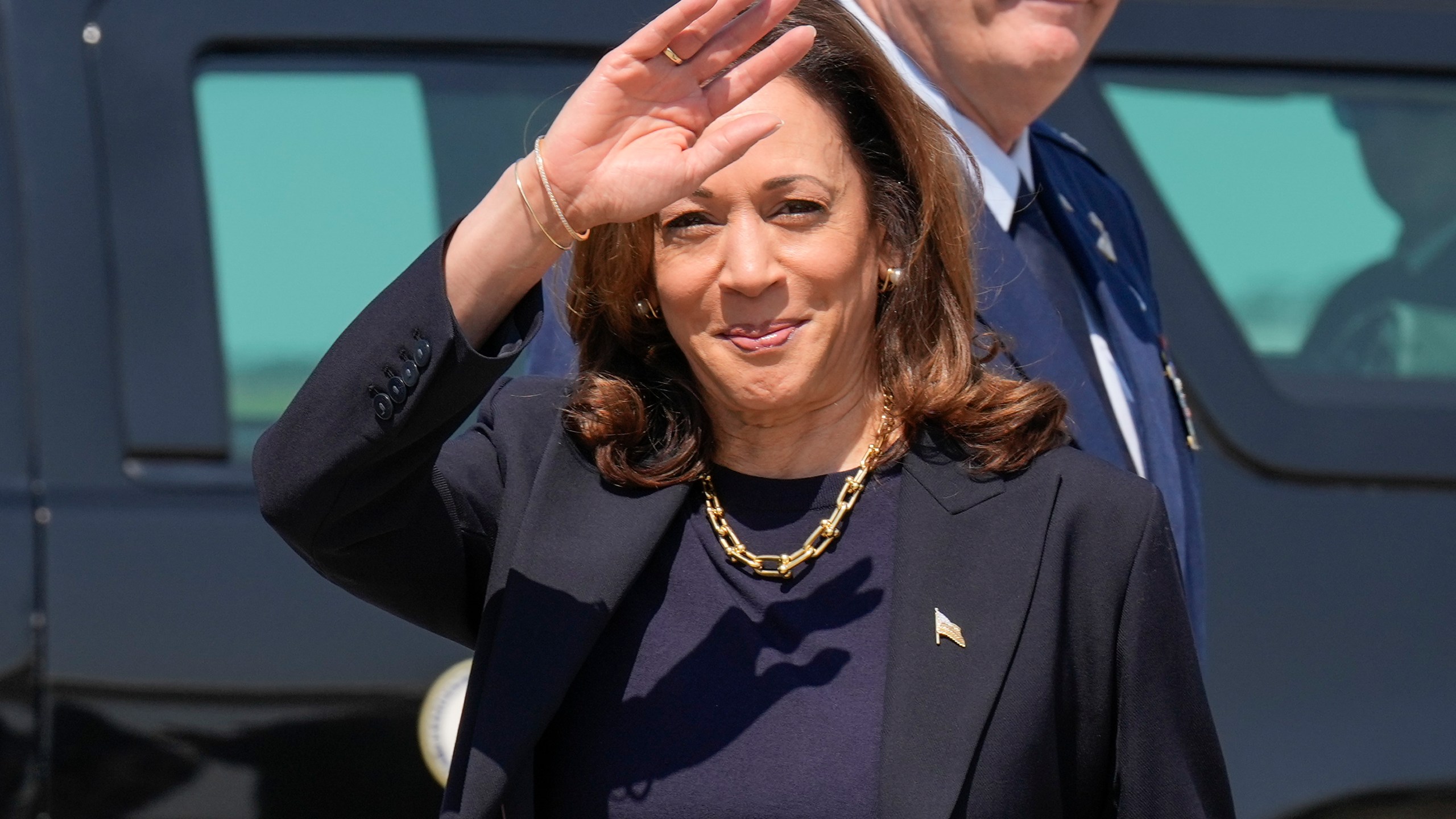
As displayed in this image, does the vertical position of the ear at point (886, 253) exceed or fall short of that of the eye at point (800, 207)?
it falls short

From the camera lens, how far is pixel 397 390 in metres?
1.40

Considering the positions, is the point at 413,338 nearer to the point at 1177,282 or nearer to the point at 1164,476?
the point at 1164,476

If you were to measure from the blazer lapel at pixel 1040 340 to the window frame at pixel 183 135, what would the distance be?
2.52 ft

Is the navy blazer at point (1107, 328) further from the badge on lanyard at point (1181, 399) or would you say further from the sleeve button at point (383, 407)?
the sleeve button at point (383, 407)

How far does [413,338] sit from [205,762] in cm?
84

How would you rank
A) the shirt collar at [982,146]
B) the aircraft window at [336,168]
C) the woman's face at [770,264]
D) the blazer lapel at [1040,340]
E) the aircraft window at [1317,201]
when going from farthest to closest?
1. the aircraft window at [1317,201]
2. the aircraft window at [336,168]
3. the shirt collar at [982,146]
4. the blazer lapel at [1040,340]
5. the woman's face at [770,264]

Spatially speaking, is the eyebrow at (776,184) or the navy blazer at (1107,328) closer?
the eyebrow at (776,184)

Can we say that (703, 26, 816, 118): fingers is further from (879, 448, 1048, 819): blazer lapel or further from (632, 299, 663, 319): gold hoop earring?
(879, 448, 1048, 819): blazer lapel

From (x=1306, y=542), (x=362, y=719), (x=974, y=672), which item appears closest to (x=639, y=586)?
(x=974, y=672)

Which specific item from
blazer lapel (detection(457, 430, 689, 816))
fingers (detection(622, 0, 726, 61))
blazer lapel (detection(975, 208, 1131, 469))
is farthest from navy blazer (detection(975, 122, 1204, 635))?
fingers (detection(622, 0, 726, 61))

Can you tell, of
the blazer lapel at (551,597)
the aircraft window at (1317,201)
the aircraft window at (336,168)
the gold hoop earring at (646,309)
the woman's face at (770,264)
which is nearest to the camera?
the blazer lapel at (551,597)

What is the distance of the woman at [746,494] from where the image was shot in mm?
1420

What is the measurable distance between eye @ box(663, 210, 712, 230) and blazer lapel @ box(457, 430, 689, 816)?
0.85 feet

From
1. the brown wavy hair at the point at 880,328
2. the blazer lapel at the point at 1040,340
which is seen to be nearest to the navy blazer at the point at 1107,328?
the blazer lapel at the point at 1040,340
